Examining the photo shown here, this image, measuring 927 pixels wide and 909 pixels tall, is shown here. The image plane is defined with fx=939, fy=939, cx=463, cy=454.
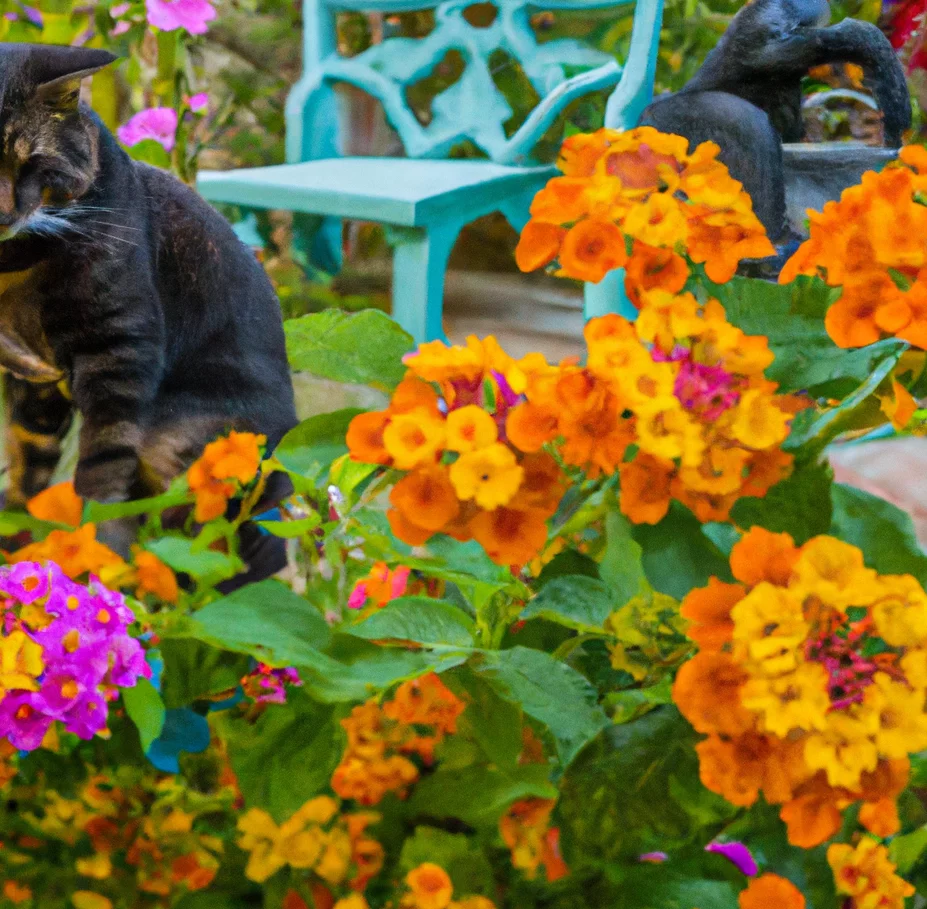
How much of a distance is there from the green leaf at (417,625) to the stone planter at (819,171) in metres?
0.37

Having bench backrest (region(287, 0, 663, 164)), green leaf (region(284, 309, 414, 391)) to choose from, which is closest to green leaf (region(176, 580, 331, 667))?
green leaf (region(284, 309, 414, 391))

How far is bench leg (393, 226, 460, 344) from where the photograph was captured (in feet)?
2.15

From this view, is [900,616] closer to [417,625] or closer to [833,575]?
[833,575]

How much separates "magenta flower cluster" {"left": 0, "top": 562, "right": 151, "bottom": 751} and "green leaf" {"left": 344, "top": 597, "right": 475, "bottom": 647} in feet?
0.33

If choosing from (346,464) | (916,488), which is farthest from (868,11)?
(346,464)

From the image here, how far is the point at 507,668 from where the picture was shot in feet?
1.12

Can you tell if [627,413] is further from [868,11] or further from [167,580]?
[868,11]

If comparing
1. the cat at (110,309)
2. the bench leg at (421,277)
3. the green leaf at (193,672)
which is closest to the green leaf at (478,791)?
the green leaf at (193,672)

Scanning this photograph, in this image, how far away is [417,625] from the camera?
0.35 m

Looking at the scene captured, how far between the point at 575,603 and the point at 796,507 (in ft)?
0.28

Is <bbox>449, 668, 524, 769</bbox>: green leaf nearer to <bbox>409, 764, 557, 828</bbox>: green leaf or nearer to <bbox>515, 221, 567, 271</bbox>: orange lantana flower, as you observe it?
<bbox>409, 764, 557, 828</bbox>: green leaf

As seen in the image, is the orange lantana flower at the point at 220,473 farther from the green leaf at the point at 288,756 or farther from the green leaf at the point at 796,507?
the green leaf at the point at 796,507

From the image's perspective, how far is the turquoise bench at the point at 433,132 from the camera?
64 cm

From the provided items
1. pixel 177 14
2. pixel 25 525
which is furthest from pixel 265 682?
pixel 177 14
